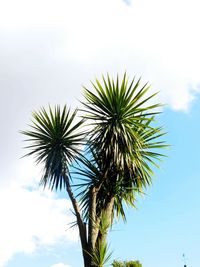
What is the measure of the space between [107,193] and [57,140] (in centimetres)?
239

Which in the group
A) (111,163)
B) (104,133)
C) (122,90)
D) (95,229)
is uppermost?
(122,90)

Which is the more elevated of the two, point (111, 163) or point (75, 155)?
point (75, 155)

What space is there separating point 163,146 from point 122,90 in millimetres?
2259

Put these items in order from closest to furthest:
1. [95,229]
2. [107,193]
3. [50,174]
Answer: [95,229] → [107,193] → [50,174]

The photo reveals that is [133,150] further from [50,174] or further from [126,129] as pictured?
[50,174]

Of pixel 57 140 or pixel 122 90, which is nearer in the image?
pixel 122 90

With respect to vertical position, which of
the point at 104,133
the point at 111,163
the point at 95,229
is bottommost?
the point at 95,229

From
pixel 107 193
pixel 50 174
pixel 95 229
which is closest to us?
pixel 95 229

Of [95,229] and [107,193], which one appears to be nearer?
[95,229]

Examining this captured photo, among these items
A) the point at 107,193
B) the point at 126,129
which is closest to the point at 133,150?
the point at 126,129

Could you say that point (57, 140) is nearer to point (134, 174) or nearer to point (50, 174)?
point (50, 174)

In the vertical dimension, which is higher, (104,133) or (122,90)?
(122,90)

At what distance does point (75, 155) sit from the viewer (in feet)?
42.5

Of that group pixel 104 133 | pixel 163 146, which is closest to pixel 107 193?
pixel 104 133
